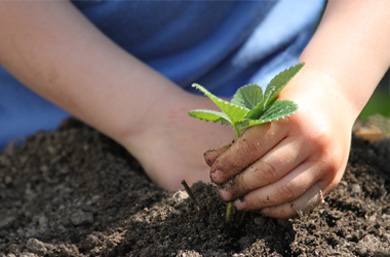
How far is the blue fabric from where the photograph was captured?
159 centimetres

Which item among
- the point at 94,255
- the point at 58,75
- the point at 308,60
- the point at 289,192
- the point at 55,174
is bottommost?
the point at 289,192

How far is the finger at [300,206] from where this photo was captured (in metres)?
0.96

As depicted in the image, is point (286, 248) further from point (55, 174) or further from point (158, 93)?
point (55, 174)

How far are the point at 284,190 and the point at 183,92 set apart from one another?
566 mm

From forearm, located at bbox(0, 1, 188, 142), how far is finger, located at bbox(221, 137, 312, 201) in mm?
475

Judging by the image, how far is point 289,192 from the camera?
3.07ft

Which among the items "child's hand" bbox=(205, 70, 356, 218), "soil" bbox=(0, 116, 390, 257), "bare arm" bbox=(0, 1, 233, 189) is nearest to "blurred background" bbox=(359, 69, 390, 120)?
"soil" bbox=(0, 116, 390, 257)

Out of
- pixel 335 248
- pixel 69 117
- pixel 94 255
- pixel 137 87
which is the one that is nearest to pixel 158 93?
pixel 137 87

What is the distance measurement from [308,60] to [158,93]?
1.48 ft

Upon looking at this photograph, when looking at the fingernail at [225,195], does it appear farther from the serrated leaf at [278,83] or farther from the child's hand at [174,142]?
the child's hand at [174,142]

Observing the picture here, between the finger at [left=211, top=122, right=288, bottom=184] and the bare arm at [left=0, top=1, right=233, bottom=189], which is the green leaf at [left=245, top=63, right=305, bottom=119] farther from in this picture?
the bare arm at [left=0, top=1, right=233, bottom=189]

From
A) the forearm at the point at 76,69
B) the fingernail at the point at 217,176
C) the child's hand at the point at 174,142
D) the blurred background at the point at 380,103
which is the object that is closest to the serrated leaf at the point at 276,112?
the fingernail at the point at 217,176

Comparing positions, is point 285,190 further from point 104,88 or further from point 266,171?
point 104,88

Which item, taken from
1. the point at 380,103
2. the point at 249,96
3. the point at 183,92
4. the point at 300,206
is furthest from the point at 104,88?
the point at 380,103
